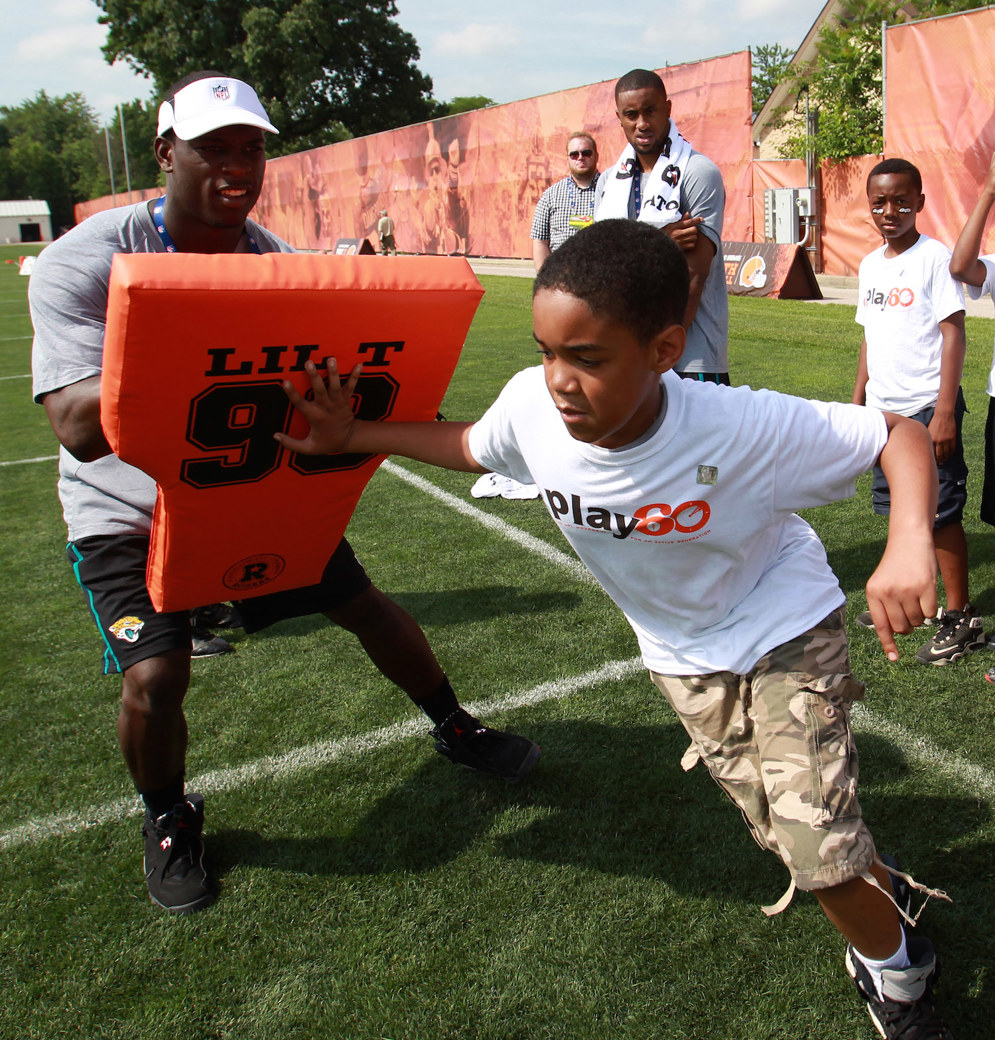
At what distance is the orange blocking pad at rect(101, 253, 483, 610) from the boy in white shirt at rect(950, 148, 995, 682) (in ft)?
7.83

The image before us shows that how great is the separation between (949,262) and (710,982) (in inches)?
122

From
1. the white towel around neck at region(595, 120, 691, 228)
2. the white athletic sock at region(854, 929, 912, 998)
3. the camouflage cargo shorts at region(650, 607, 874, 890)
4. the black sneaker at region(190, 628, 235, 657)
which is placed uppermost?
the white towel around neck at region(595, 120, 691, 228)

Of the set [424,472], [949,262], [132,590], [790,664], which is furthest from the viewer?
[424,472]

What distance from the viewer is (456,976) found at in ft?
7.90

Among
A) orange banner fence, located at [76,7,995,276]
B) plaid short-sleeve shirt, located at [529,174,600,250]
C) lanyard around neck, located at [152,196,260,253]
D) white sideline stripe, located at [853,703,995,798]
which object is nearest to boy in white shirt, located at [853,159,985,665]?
white sideline stripe, located at [853,703,995,798]

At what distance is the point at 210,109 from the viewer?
2471 mm

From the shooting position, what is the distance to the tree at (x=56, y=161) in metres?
108

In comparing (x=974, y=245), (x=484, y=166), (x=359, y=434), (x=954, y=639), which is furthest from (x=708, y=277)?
(x=484, y=166)

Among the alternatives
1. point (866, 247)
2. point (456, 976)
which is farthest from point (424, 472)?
point (866, 247)

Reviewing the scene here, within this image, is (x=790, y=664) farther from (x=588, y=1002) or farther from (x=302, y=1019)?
(x=302, y=1019)

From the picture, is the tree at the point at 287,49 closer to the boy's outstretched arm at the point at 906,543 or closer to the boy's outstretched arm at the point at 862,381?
the boy's outstretched arm at the point at 862,381

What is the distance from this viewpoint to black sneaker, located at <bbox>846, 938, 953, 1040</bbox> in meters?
2.08

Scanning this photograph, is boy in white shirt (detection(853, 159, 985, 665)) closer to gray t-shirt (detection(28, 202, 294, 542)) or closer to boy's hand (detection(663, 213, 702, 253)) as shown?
boy's hand (detection(663, 213, 702, 253))

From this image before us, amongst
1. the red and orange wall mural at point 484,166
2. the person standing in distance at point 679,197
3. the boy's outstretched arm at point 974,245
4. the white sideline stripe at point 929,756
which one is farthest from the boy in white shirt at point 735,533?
the red and orange wall mural at point 484,166
